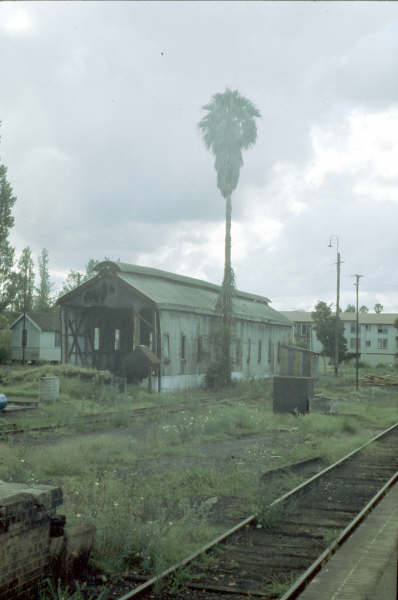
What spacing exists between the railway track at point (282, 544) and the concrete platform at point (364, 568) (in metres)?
0.13

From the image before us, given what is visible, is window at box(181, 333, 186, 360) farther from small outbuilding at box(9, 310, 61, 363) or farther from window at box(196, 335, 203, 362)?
small outbuilding at box(9, 310, 61, 363)

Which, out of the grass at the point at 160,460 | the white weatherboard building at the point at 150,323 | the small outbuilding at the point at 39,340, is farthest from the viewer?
the small outbuilding at the point at 39,340

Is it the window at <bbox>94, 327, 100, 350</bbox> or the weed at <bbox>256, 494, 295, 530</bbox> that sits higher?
the window at <bbox>94, 327, 100, 350</bbox>

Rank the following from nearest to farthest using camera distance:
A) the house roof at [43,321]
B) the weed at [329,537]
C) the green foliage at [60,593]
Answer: the green foliage at [60,593]
the weed at [329,537]
the house roof at [43,321]

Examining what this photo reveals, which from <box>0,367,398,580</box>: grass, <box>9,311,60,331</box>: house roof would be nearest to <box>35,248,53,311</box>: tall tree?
<box>9,311,60,331</box>: house roof

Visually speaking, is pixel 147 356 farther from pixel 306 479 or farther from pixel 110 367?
pixel 306 479

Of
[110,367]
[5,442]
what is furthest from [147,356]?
[5,442]

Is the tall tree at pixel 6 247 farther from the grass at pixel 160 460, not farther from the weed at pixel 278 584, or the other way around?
the weed at pixel 278 584

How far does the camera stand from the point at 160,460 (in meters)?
13.5

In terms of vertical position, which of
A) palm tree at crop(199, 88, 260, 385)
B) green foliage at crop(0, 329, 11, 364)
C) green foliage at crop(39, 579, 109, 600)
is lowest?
green foliage at crop(39, 579, 109, 600)

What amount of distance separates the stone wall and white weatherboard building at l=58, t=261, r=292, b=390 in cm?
2441

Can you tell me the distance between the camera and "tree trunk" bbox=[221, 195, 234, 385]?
35.2 m

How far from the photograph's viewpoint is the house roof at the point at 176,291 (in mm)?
32531

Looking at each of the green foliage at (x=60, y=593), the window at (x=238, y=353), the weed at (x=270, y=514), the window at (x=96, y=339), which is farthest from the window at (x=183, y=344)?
the green foliage at (x=60, y=593)
